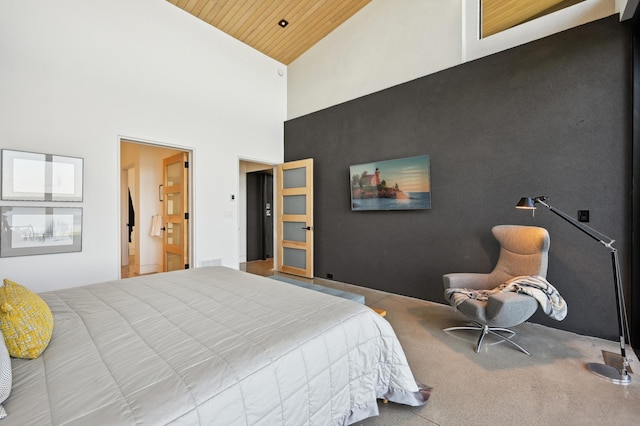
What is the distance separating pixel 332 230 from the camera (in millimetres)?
4832

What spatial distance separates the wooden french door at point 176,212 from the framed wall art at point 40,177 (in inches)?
53.0

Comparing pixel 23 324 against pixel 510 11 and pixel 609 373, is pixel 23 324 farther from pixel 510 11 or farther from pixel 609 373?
pixel 510 11

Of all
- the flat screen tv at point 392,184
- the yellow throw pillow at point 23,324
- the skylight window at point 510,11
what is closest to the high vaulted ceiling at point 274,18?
the skylight window at point 510,11

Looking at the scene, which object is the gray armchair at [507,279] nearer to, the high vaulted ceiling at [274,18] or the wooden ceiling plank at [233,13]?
the high vaulted ceiling at [274,18]

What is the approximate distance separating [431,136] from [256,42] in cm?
349

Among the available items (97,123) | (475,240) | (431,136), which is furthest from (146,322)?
(431,136)

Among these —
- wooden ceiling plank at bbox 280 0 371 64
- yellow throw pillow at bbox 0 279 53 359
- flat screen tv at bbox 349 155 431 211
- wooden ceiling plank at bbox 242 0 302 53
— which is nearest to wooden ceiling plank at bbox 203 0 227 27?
A: wooden ceiling plank at bbox 242 0 302 53

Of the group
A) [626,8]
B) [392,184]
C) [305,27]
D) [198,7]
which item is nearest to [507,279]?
[392,184]

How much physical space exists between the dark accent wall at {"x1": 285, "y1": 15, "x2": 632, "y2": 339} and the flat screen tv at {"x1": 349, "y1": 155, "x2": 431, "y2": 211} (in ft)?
0.40

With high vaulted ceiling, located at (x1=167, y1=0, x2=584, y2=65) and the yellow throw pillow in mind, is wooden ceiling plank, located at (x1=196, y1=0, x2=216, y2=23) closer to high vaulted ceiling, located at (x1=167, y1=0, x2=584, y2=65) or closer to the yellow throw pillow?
high vaulted ceiling, located at (x1=167, y1=0, x2=584, y2=65)

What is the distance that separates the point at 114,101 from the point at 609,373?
18.3ft

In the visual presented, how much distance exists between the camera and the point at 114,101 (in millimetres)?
3516

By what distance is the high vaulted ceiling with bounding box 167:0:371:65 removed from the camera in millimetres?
4047

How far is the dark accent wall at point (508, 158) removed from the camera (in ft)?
8.39
